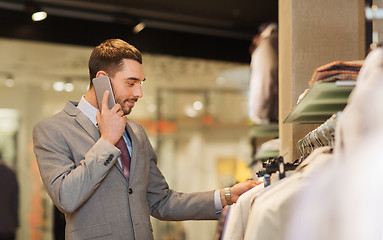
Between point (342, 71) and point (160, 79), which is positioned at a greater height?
point (160, 79)

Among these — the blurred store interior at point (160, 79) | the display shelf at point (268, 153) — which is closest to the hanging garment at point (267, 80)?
the blurred store interior at point (160, 79)

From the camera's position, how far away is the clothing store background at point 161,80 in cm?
605

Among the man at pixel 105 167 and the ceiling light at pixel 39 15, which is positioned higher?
the ceiling light at pixel 39 15

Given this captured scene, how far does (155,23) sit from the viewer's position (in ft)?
21.3

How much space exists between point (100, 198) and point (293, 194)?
1.09 meters

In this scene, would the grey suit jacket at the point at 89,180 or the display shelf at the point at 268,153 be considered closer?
the grey suit jacket at the point at 89,180

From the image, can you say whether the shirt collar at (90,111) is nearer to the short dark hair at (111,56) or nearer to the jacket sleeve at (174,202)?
the short dark hair at (111,56)

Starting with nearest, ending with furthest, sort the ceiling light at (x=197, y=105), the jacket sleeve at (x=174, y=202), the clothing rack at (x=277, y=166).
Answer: the clothing rack at (x=277, y=166) → the jacket sleeve at (x=174, y=202) → the ceiling light at (x=197, y=105)

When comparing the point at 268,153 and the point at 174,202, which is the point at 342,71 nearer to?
the point at 174,202

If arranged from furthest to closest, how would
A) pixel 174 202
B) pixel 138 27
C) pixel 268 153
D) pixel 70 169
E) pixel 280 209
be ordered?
pixel 138 27 → pixel 268 153 → pixel 174 202 → pixel 70 169 → pixel 280 209

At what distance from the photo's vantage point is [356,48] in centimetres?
296

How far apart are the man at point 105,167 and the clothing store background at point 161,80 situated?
3517 mm

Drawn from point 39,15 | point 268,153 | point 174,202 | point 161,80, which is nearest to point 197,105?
point 161,80

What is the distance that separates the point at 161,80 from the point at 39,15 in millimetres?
1975
